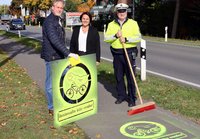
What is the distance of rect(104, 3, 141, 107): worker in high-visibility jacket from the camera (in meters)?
6.72

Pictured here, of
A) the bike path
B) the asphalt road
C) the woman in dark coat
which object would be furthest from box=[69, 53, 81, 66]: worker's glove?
the asphalt road

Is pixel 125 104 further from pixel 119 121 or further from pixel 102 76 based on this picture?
pixel 102 76

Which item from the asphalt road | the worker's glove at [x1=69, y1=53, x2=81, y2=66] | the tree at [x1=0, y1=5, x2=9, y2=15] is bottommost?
the asphalt road

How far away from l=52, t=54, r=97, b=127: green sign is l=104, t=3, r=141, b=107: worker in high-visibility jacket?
2.96 feet

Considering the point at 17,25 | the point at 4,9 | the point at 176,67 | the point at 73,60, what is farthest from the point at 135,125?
the point at 4,9

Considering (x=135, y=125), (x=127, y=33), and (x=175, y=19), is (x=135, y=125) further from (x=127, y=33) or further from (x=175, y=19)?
(x=175, y=19)

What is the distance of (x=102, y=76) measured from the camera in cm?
1059

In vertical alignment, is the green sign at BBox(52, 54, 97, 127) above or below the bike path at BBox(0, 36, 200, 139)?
above

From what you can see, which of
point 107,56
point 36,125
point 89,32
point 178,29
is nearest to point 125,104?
point 89,32

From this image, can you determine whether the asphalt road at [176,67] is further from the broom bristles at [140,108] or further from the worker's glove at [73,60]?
the worker's glove at [73,60]

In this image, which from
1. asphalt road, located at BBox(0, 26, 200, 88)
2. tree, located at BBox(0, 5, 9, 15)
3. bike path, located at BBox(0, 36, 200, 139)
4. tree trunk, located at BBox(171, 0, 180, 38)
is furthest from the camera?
tree, located at BBox(0, 5, 9, 15)

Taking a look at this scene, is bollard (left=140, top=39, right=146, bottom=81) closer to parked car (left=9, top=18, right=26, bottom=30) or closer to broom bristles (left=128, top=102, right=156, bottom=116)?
broom bristles (left=128, top=102, right=156, bottom=116)

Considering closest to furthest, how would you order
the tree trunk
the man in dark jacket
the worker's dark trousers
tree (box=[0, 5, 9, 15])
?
the man in dark jacket < the worker's dark trousers < the tree trunk < tree (box=[0, 5, 9, 15])

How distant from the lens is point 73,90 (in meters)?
5.86
